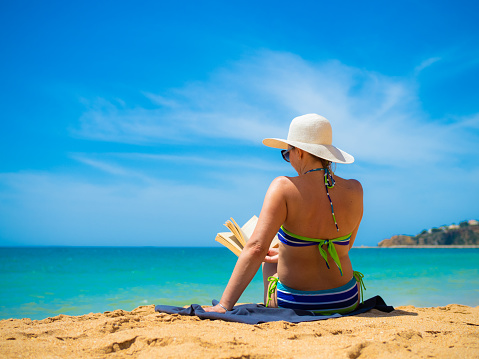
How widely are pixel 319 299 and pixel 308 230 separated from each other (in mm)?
577

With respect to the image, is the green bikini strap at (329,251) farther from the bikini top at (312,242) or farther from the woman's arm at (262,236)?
the woman's arm at (262,236)

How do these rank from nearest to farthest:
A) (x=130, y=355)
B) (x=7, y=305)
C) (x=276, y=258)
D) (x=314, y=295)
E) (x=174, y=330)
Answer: (x=130, y=355), (x=174, y=330), (x=314, y=295), (x=276, y=258), (x=7, y=305)

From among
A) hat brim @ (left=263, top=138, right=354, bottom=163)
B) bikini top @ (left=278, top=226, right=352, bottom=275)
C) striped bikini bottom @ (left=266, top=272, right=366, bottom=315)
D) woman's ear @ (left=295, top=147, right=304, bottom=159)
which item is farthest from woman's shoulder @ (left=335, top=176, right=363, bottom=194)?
striped bikini bottom @ (left=266, top=272, right=366, bottom=315)

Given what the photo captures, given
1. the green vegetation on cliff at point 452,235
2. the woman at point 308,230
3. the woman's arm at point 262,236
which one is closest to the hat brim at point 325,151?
the woman at point 308,230

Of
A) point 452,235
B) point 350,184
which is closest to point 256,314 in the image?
point 350,184

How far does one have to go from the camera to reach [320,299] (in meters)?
2.85

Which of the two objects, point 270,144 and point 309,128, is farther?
point 270,144

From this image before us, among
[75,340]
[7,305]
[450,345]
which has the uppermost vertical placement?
[450,345]

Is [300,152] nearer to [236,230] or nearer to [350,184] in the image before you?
[350,184]

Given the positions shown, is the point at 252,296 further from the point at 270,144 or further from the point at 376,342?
the point at 376,342

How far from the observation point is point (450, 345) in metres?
2.06

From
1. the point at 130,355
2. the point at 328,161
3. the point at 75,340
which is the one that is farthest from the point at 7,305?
the point at 328,161

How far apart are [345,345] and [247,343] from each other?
521mm

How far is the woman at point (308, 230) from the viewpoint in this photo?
262 cm
